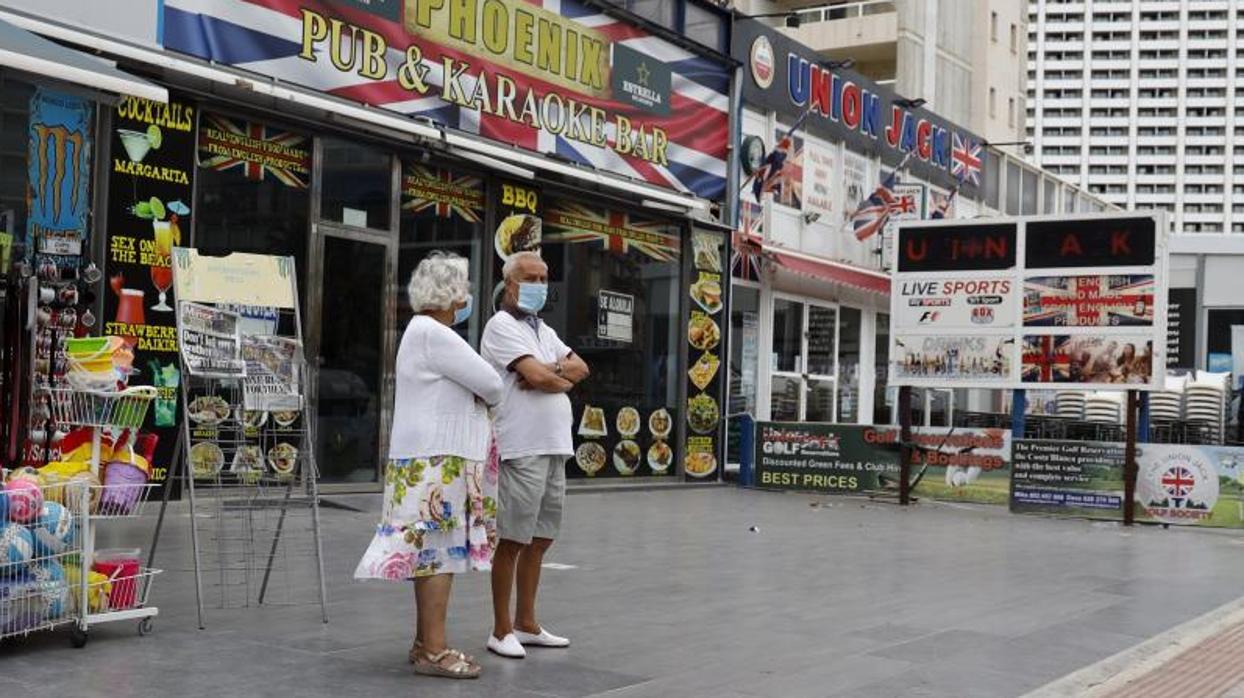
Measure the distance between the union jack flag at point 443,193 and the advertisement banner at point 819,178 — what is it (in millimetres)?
7825

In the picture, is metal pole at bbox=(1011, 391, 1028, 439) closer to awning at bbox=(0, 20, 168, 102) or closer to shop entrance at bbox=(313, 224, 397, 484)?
shop entrance at bbox=(313, 224, 397, 484)

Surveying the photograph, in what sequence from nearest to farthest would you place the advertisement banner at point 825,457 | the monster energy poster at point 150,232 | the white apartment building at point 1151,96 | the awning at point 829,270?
the monster energy poster at point 150,232, the advertisement banner at point 825,457, the awning at point 829,270, the white apartment building at point 1151,96

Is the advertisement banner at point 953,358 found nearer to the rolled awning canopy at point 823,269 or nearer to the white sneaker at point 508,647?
the rolled awning canopy at point 823,269

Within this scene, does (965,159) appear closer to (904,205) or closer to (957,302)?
(904,205)

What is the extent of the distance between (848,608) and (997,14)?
4082 centimetres

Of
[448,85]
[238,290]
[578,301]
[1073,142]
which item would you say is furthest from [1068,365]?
[1073,142]

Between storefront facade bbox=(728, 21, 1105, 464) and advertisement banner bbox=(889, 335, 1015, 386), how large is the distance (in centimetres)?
314

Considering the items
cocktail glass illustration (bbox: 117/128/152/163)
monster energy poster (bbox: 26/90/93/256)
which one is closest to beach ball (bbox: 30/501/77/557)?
monster energy poster (bbox: 26/90/93/256)

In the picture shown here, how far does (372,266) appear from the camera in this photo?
1296 centimetres

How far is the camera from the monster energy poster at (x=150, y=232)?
10.6 meters

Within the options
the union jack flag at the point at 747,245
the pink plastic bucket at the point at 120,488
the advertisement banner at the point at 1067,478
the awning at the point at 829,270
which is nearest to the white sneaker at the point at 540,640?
the pink plastic bucket at the point at 120,488

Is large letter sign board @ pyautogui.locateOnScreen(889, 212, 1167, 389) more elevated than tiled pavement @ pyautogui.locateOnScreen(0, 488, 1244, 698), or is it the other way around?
large letter sign board @ pyautogui.locateOnScreen(889, 212, 1167, 389)

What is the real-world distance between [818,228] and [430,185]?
9.17 m

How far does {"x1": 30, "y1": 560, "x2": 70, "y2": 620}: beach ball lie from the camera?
5605 mm
